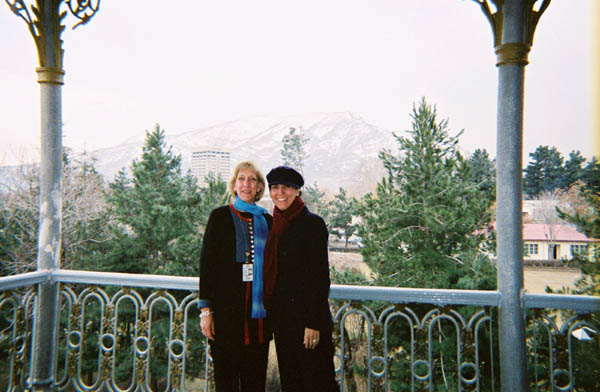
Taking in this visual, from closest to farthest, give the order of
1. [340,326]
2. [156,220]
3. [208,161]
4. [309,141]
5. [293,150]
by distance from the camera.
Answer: [340,326]
[156,220]
[208,161]
[293,150]
[309,141]

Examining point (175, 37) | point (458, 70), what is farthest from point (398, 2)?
point (175, 37)

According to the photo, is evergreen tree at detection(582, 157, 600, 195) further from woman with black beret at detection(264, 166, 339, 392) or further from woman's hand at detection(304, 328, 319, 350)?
woman's hand at detection(304, 328, 319, 350)

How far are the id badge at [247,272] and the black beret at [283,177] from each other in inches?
17.5

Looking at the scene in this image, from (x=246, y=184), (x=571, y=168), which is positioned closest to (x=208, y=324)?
(x=246, y=184)

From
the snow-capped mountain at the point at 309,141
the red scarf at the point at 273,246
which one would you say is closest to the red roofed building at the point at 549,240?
the red scarf at the point at 273,246

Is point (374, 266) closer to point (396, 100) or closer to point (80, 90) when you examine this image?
point (396, 100)

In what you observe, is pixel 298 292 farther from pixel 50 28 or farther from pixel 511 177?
pixel 50 28

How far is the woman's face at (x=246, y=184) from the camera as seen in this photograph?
86.0 inches

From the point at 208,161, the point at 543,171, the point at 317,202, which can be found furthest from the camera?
the point at 208,161

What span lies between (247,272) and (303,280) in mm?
304

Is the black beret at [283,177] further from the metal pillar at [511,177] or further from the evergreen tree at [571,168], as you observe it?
the evergreen tree at [571,168]

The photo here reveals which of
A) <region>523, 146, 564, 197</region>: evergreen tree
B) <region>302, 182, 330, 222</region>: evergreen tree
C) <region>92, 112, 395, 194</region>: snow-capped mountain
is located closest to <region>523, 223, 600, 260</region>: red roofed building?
<region>523, 146, 564, 197</region>: evergreen tree

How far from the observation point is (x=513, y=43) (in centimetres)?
251

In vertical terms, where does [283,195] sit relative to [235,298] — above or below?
above
